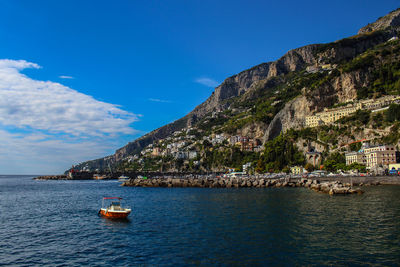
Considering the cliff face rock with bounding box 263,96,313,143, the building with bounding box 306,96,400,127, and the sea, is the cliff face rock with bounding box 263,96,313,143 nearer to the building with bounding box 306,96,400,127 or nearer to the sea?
the building with bounding box 306,96,400,127

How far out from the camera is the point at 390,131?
3388 inches

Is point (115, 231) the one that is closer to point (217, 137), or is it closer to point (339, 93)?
point (339, 93)

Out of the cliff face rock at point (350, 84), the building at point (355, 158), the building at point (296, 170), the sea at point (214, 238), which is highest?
the cliff face rock at point (350, 84)

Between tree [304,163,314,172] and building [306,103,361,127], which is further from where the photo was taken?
building [306,103,361,127]

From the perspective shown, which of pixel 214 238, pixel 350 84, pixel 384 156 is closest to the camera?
pixel 214 238

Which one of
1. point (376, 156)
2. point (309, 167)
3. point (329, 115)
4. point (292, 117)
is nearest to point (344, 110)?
point (329, 115)

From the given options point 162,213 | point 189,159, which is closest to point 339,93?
point 189,159

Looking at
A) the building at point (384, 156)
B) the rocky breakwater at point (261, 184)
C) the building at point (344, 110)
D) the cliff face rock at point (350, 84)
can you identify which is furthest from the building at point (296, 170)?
the cliff face rock at point (350, 84)

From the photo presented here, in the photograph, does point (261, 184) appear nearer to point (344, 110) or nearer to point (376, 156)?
point (376, 156)

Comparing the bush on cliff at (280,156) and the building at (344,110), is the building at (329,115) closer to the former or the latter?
the building at (344,110)

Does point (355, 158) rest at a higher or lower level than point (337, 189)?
higher

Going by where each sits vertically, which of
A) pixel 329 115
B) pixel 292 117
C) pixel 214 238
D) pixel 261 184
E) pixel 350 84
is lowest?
pixel 214 238

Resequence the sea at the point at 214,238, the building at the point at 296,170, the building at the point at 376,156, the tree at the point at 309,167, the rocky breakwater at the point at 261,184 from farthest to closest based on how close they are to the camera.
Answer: the building at the point at 296,170
the tree at the point at 309,167
the building at the point at 376,156
the rocky breakwater at the point at 261,184
the sea at the point at 214,238

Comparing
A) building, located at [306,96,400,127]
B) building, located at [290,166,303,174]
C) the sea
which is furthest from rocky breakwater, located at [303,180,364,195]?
building, located at [306,96,400,127]
